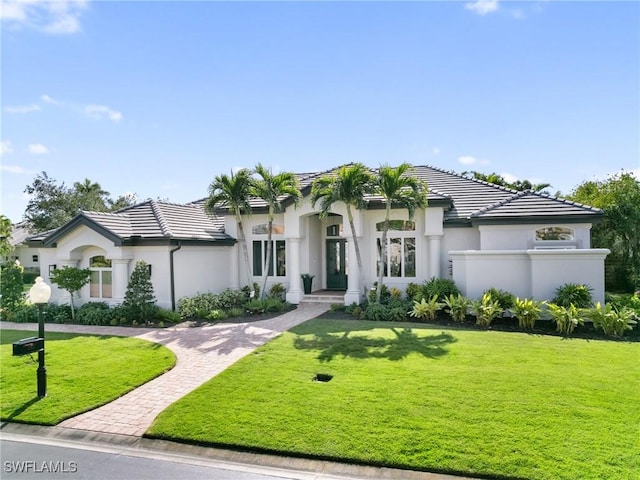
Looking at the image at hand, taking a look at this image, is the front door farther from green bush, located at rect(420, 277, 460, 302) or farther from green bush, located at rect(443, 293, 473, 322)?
green bush, located at rect(443, 293, 473, 322)

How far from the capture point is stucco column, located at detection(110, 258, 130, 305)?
57.5 ft

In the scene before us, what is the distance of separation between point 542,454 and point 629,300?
38.6ft

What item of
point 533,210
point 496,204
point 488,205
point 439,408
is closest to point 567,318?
point 533,210

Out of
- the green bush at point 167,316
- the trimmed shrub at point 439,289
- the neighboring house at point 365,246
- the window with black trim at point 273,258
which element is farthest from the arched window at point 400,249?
the green bush at point 167,316

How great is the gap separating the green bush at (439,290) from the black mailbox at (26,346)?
1227cm

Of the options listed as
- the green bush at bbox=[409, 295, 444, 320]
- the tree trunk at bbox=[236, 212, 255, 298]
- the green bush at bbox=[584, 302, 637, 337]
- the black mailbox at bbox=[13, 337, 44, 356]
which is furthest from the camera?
the tree trunk at bbox=[236, 212, 255, 298]

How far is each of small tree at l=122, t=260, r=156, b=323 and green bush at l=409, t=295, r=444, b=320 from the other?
1037 cm

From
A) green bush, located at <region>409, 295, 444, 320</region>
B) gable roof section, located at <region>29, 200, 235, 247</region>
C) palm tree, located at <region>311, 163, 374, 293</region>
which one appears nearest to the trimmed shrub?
green bush, located at <region>409, 295, 444, 320</region>

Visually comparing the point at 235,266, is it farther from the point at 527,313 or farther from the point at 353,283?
the point at 527,313

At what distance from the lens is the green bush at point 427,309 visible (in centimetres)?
1486

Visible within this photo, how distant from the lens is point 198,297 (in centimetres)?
1791

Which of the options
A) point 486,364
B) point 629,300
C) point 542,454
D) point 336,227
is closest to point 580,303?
point 629,300

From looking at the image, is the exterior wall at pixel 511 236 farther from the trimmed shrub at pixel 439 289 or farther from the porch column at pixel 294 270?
the porch column at pixel 294 270

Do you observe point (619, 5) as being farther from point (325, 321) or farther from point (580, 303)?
point (325, 321)
